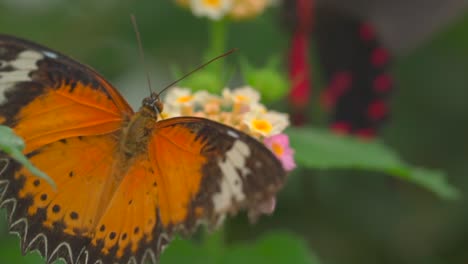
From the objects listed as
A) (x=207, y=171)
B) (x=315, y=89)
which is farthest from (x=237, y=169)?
(x=315, y=89)

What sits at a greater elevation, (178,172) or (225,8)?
(225,8)

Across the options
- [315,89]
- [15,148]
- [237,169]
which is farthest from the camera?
[315,89]

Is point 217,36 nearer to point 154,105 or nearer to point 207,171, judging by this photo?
point 154,105

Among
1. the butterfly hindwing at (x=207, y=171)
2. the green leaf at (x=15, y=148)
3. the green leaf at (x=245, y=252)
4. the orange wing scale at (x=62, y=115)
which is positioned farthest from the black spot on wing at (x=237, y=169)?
the green leaf at (x=245, y=252)

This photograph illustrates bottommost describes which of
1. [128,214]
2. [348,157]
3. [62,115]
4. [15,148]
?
[15,148]

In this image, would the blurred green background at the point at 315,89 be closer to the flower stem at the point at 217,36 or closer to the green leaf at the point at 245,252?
Result: the green leaf at the point at 245,252

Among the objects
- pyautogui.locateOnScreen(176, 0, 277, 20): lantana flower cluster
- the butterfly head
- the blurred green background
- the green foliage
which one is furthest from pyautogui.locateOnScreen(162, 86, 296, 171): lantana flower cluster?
the blurred green background
